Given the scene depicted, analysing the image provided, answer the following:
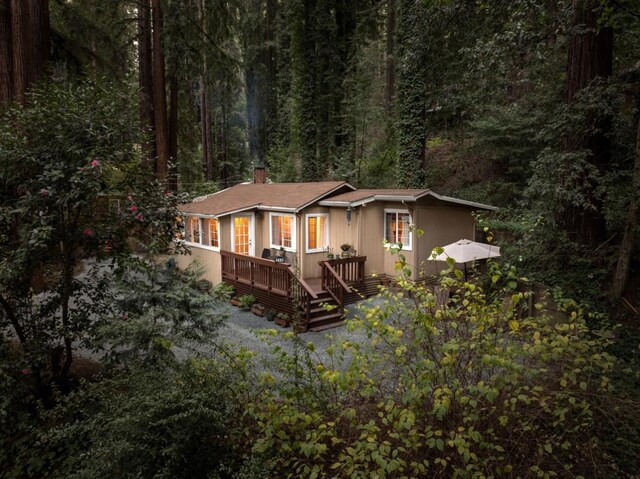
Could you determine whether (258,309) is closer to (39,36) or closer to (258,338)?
(258,338)

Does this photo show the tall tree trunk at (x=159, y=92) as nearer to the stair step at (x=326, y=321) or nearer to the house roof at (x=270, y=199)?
the house roof at (x=270, y=199)

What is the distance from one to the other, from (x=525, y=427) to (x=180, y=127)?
17.1m

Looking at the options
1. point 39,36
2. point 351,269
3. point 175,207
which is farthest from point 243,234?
point 175,207

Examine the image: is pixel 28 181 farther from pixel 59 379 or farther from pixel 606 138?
pixel 606 138

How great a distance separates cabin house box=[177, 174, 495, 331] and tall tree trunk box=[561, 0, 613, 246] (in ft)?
14.6

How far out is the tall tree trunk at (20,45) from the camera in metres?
6.94

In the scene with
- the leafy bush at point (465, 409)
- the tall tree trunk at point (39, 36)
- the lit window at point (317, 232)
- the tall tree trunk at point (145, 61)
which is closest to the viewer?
the leafy bush at point (465, 409)

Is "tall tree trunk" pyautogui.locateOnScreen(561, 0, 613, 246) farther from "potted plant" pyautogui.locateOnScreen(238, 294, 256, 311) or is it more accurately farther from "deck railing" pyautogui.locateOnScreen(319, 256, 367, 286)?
"potted plant" pyautogui.locateOnScreen(238, 294, 256, 311)

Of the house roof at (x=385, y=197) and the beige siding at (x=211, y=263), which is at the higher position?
the house roof at (x=385, y=197)

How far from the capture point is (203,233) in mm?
13555

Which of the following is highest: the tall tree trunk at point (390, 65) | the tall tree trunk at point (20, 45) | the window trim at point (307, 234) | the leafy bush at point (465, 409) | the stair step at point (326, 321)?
the tall tree trunk at point (390, 65)

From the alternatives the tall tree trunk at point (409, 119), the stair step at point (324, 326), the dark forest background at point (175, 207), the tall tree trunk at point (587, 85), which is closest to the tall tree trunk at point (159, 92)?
the dark forest background at point (175, 207)

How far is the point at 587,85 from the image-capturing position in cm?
649

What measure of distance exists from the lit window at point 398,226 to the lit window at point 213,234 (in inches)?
235
